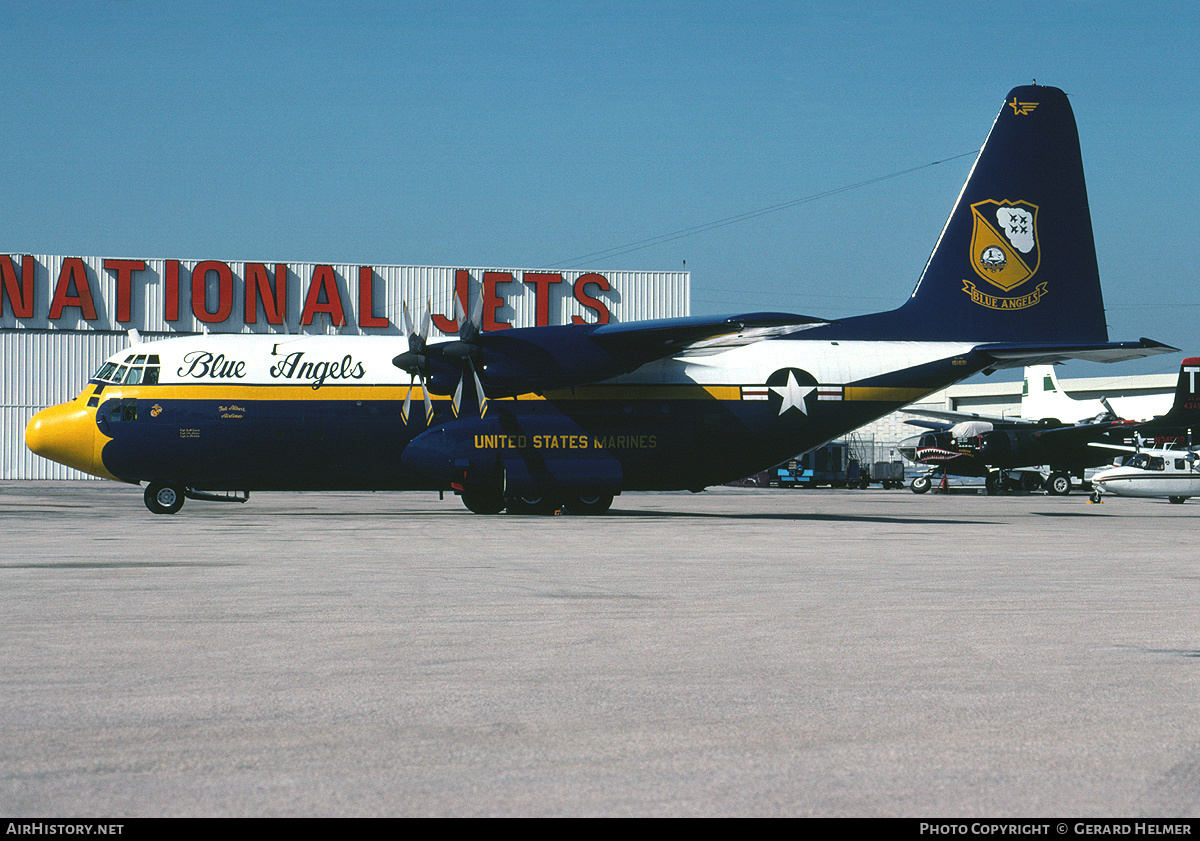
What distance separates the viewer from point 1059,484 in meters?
53.4

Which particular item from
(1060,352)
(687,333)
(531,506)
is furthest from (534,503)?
(1060,352)

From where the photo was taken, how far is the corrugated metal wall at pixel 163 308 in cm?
5494

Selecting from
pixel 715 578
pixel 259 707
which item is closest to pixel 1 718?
pixel 259 707

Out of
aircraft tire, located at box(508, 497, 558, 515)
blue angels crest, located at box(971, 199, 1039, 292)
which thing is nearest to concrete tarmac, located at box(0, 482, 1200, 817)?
aircraft tire, located at box(508, 497, 558, 515)

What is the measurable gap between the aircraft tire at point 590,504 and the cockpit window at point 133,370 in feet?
35.3

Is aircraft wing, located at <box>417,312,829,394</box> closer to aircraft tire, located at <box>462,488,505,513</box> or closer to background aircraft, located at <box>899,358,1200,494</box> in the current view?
aircraft tire, located at <box>462,488,505,513</box>

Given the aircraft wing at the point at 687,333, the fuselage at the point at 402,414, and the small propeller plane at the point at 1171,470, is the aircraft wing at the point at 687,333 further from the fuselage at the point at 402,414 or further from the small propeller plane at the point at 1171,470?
the small propeller plane at the point at 1171,470

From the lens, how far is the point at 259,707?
6.08 meters

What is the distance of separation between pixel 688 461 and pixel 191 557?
14.9 meters

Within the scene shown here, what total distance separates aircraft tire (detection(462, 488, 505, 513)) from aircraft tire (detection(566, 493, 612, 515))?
1814 millimetres

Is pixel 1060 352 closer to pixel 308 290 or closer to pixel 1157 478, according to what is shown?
pixel 1157 478

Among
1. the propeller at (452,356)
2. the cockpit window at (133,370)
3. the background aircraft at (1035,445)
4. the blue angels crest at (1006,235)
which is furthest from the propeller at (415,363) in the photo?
the background aircraft at (1035,445)

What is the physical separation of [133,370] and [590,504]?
39.0ft

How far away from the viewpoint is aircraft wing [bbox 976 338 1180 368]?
26266 millimetres
